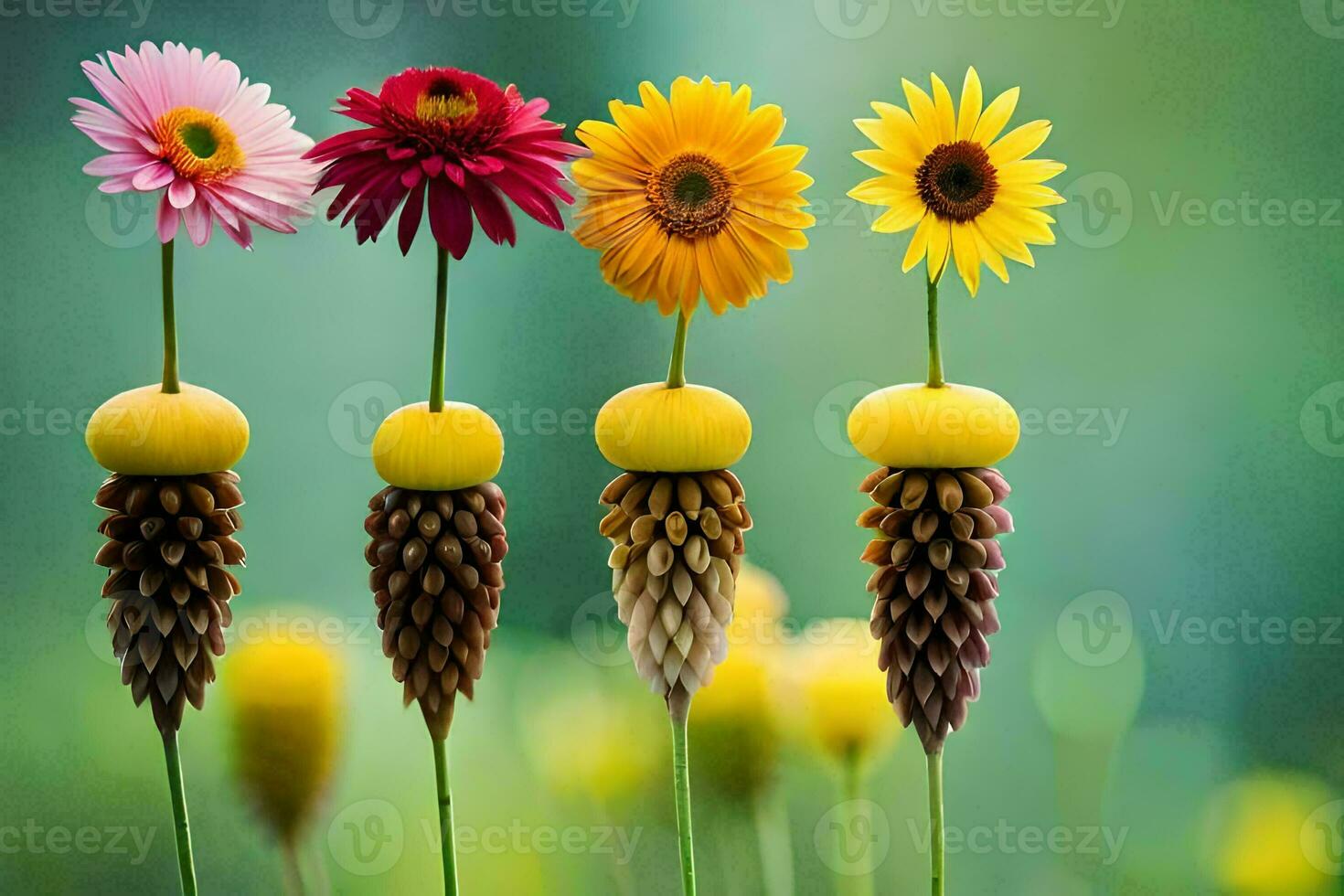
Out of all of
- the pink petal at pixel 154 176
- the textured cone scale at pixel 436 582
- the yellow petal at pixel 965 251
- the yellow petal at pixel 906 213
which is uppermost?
the pink petal at pixel 154 176

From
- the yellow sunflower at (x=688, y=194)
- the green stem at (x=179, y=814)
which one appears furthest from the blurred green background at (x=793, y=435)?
the yellow sunflower at (x=688, y=194)

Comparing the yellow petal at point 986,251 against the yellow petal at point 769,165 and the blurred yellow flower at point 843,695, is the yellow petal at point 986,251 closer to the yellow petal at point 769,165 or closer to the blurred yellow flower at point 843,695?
the yellow petal at point 769,165

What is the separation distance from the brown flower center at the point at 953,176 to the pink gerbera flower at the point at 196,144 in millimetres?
430

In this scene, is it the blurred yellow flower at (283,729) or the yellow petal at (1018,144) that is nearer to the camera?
the yellow petal at (1018,144)

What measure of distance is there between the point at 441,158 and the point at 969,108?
1.18 feet

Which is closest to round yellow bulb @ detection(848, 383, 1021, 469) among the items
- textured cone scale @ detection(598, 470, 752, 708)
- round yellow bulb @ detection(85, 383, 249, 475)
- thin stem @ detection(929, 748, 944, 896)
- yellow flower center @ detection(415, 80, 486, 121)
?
textured cone scale @ detection(598, 470, 752, 708)

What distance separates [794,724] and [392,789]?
350mm

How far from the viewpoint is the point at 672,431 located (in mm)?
824

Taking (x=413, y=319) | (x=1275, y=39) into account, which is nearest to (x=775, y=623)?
(x=413, y=319)

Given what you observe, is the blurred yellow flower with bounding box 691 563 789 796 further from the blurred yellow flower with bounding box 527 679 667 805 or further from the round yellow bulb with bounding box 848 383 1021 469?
the round yellow bulb with bounding box 848 383 1021 469

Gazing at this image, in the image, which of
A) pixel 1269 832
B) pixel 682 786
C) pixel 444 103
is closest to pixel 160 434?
pixel 444 103

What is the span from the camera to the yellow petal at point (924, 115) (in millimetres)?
837

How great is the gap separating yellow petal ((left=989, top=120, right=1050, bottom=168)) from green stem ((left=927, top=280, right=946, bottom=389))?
0.31ft

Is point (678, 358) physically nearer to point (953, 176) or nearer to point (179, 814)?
point (953, 176)
